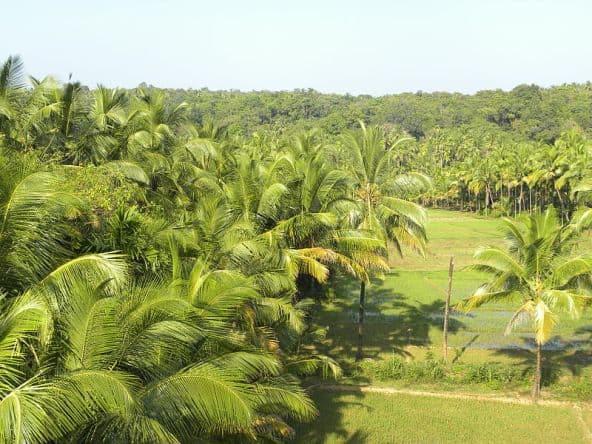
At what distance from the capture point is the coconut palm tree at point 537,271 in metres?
13.3

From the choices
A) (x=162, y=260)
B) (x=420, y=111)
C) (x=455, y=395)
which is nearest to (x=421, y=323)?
(x=455, y=395)

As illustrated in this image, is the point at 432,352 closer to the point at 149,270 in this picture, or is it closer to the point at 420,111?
the point at 149,270

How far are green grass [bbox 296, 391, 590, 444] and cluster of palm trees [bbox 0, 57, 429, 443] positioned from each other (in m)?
1.60

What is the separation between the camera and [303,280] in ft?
56.8

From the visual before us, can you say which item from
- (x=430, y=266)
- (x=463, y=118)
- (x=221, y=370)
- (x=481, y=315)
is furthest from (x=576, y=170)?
(x=463, y=118)

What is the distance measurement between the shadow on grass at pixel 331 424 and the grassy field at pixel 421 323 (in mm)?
3233

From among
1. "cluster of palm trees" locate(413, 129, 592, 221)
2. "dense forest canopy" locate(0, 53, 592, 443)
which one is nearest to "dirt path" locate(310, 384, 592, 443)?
"dense forest canopy" locate(0, 53, 592, 443)

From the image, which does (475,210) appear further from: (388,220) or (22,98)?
(22,98)

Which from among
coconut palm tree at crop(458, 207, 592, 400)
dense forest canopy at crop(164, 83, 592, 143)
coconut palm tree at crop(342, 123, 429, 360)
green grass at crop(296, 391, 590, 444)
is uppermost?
dense forest canopy at crop(164, 83, 592, 143)

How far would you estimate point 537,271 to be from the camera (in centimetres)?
1398

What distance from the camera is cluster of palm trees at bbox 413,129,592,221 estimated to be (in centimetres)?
4681

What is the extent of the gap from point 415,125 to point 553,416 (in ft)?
347

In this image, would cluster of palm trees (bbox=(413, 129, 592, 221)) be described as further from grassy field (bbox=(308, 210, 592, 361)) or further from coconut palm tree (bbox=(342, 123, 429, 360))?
coconut palm tree (bbox=(342, 123, 429, 360))

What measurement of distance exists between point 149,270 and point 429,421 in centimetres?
824
